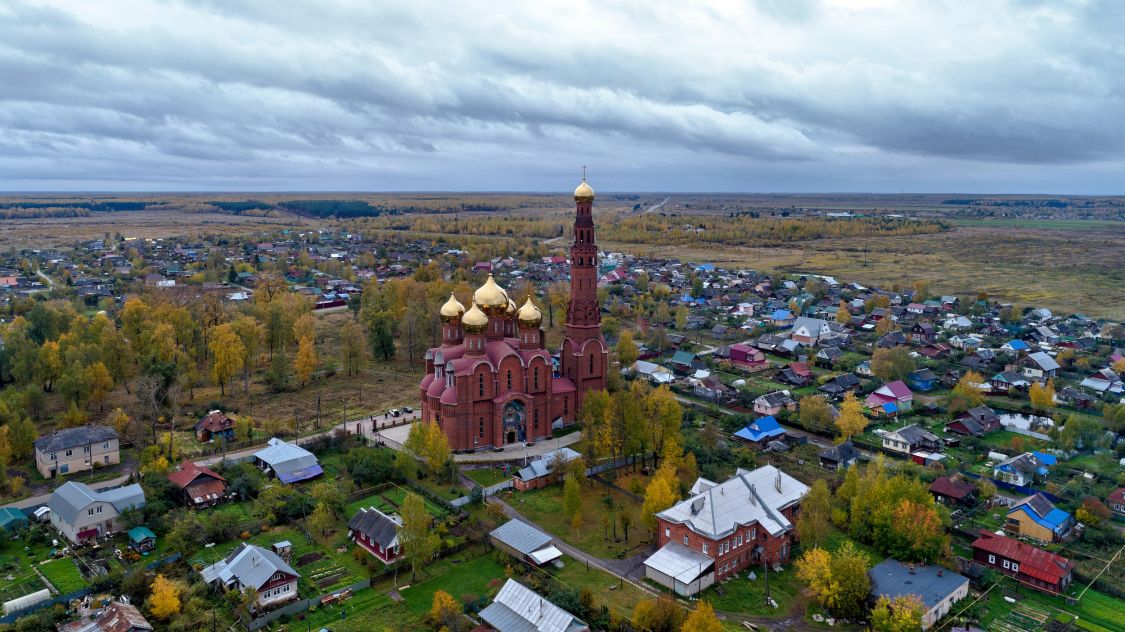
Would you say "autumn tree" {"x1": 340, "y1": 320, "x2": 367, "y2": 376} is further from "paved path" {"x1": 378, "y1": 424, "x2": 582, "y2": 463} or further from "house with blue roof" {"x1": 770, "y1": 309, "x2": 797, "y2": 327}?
"house with blue roof" {"x1": 770, "y1": 309, "x2": 797, "y2": 327}

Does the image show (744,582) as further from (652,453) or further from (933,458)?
(933,458)

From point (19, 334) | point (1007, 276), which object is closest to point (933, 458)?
point (19, 334)

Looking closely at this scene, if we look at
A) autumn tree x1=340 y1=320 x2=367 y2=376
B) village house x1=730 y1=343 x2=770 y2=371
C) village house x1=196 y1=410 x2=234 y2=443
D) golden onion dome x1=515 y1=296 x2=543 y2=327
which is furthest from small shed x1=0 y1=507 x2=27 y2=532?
village house x1=730 y1=343 x2=770 y2=371

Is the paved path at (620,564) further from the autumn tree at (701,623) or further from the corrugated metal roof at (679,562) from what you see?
the autumn tree at (701,623)

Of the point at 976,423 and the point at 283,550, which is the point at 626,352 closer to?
the point at 976,423

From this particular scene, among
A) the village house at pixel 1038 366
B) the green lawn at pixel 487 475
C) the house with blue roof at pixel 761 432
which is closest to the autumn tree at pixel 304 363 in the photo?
the green lawn at pixel 487 475

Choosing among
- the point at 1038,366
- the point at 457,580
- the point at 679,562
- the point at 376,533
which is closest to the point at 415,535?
the point at 457,580

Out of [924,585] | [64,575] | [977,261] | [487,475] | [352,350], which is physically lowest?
[487,475]
